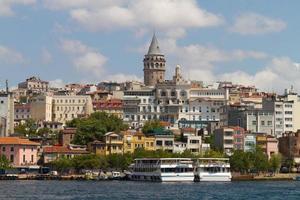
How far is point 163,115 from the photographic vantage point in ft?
420

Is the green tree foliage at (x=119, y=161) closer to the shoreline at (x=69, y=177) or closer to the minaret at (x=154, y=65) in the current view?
the shoreline at (x=69, y=177)

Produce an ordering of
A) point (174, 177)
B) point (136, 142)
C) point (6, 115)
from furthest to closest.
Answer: point (6, 115) → point (136, 142) → point (174, 177)

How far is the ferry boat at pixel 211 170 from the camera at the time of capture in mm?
81000

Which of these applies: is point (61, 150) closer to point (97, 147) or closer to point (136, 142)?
point (97, 147)

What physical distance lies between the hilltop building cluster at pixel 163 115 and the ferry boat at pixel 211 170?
14.7 m

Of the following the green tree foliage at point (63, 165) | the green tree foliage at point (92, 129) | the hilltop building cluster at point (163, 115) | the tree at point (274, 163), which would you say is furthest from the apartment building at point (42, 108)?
the tree at point (274, 163)

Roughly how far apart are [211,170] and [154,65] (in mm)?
69972

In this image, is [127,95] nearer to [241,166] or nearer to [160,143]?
[160,143]

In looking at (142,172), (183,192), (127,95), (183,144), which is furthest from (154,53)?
(183,192)

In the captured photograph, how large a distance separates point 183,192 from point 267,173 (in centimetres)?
3201

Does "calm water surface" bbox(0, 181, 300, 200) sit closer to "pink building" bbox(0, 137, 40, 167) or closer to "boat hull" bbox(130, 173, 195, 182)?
"boat hull" bbox(130, 173, 195, 182)

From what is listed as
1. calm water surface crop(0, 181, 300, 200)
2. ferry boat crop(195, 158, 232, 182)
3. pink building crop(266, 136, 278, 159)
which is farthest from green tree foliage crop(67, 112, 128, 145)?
calm water surface crop(0, 181, 300, 200)

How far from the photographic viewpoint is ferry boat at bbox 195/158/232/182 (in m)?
81.0

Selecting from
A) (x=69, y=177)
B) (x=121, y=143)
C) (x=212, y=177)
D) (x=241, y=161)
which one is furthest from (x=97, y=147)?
(x=212, y=177)
